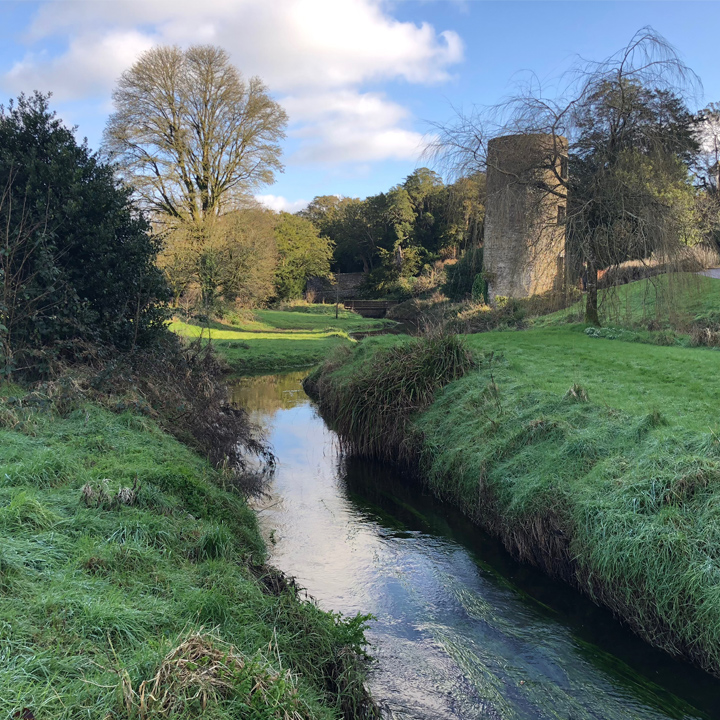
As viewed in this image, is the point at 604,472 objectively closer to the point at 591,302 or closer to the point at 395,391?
the point at 395,391

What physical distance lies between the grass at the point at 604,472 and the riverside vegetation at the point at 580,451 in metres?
0.02

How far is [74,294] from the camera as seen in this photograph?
8406 mm

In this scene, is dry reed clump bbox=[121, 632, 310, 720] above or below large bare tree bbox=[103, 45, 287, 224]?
below

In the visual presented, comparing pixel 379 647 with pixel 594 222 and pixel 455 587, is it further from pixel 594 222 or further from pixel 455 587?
pixel 594 222

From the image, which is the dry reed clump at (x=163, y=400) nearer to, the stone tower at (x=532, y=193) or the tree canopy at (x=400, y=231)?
the stone tower at (x=532, y=193)

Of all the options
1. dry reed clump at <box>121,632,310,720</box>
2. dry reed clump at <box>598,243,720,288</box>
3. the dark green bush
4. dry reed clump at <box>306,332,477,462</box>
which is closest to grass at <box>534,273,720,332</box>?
dry reed clump at <box>598,243,720,288</box>

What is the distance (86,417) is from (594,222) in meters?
12.1

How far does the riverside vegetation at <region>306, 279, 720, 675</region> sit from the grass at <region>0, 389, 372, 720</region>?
101 inches

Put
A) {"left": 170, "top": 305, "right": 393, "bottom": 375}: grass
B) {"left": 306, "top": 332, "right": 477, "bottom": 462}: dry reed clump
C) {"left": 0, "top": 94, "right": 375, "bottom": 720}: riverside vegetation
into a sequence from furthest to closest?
{"left": 170, "top": 305, "right": 393, "bottom": 375}: grass → {"left": 306, "top": 332, "right": 477, "bottom": 462}: dry reed clump → {"left": 0, "top": 94, "right": 375, "bottom": 720}: riverside vegetation

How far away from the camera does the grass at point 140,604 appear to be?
7.95 feet

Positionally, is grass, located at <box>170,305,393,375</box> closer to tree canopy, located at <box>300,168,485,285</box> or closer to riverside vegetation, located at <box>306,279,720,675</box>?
riverside vegetation, located at <box>306,279,720,675</box>

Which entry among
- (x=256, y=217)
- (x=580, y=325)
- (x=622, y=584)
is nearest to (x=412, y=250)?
(x=256, y=217)

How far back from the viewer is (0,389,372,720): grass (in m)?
2.42

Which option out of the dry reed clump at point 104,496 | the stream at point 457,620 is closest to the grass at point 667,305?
the stream at point 457,620
